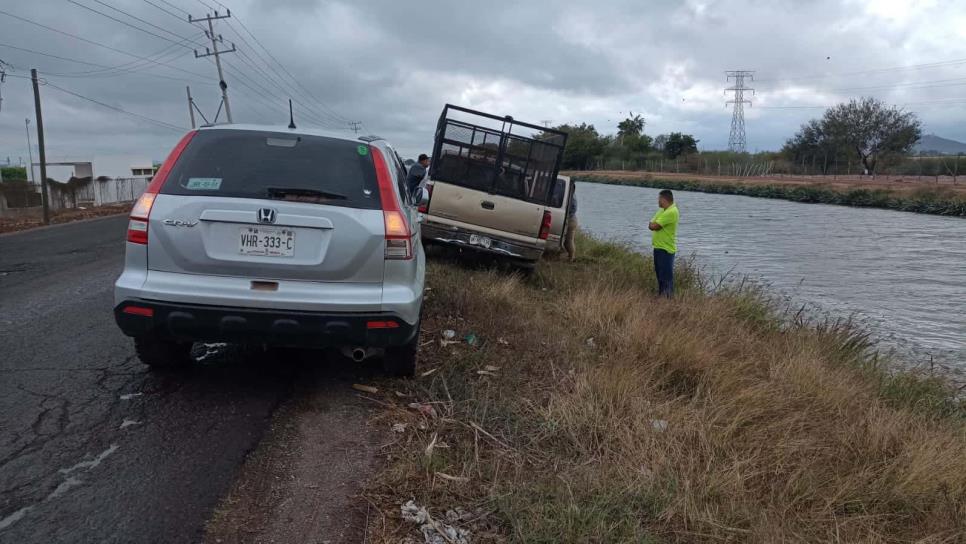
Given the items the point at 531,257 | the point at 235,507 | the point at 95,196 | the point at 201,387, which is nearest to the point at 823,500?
the point at 235,507

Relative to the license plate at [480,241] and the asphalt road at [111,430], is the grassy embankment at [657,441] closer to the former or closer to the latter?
the asphalt road at [111,430]

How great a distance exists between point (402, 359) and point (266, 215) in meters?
1.42

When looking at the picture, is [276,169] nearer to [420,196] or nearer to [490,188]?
[420,196]

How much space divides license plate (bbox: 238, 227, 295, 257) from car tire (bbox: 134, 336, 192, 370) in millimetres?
1013

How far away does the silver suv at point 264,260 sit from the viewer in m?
3.99

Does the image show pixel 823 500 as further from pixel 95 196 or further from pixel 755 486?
pixel 95 196

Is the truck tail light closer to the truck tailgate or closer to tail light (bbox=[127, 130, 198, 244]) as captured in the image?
the truck tailgate

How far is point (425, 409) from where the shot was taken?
4.44 meters

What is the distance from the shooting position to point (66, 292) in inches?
308

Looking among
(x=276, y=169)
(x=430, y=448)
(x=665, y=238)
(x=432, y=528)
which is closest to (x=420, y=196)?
(x=276, y=169)

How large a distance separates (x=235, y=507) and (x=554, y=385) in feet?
8.58

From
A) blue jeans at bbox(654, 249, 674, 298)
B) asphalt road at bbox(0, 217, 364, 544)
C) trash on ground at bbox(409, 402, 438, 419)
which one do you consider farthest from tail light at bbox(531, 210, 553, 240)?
trash on ground at bbox(409, 402, 438, 419)

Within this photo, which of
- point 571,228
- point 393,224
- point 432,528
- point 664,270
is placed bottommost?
point 432,528

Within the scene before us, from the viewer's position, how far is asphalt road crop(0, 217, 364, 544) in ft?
9.75
